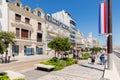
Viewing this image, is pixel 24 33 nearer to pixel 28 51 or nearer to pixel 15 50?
pixel 28 51

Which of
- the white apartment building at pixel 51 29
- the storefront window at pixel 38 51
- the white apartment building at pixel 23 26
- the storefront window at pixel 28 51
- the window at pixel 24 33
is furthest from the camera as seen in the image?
the white apartment building at pixel 51 29

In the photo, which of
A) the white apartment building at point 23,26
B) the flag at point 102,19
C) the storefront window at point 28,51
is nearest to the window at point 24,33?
the white apartment building at point 23,26

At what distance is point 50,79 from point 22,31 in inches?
1247

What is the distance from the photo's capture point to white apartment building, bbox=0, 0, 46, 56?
34.9 meters

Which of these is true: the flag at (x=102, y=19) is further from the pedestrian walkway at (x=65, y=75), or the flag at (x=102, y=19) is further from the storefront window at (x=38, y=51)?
the storefront window at (x=38, y=51)

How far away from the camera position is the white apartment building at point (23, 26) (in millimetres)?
34875

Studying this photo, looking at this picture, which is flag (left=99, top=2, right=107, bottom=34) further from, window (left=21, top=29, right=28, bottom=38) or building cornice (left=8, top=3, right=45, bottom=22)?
window (left=21, top=29, right=28, bottom=38)

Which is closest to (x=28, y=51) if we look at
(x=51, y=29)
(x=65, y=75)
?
(x=51, y=29)

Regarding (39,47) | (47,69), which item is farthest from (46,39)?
(47,69)

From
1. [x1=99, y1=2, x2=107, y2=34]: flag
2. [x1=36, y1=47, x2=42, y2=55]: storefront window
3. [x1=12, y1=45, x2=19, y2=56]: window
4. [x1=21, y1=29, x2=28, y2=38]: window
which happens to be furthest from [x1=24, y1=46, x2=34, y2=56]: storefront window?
[x1=99, y1=2, x2=107, y2=34]: flag

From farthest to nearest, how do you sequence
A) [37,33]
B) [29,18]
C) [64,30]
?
[64,30] < [37,33] < [29,18]

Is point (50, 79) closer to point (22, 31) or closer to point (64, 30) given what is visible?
point (22, 31)

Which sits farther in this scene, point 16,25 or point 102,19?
point 16,25

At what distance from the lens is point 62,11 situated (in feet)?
269
